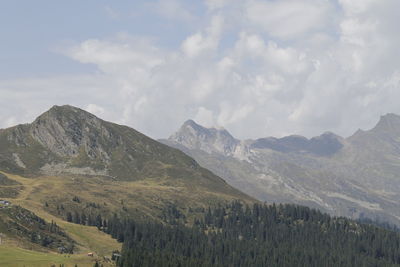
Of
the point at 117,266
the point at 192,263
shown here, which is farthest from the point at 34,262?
the point at 192,263

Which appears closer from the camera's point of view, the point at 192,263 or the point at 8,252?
the point at 8,252

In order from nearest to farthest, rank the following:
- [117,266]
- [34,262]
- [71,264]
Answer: [34,262] < [71,264] < [117,266]

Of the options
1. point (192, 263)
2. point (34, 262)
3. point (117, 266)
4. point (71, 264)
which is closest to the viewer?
point (34, 262)

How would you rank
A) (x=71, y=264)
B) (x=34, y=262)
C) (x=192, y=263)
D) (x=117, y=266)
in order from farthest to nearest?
(x=192, y=263)
(x=117, y=266)
(x=71, y=264)
(x=34, y=262)

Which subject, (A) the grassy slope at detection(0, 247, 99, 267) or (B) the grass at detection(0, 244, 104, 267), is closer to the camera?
(B) the grass at detection(0, 244, 104, 267)

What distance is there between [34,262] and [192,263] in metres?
70.4

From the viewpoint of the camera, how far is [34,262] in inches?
5896

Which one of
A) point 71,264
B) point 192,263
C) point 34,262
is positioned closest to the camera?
point 34,262

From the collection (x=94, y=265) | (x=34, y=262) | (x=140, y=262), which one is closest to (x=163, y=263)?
(x=140, y=262)

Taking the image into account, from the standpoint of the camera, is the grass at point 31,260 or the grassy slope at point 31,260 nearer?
the grass at point 31,260

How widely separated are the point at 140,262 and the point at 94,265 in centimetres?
2626

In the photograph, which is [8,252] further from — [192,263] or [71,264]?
[192,263]

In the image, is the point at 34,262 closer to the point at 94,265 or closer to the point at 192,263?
the point at 94,265

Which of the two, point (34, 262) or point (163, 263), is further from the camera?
point (163, 263)
